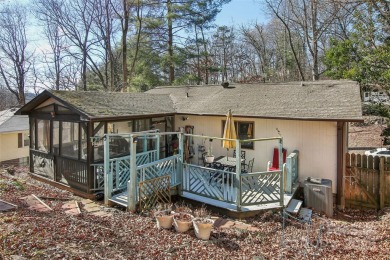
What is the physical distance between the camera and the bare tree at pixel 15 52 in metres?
28.5

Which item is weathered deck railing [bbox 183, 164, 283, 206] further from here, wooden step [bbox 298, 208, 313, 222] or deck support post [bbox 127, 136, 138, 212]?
deck support post [bbox 127, 136, 138, 212]

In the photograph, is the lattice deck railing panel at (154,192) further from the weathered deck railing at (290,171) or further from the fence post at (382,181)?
the fence post at (382,181)

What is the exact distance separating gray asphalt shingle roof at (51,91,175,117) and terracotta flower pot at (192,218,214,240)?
4639 mm

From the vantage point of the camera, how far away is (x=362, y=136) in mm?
19234

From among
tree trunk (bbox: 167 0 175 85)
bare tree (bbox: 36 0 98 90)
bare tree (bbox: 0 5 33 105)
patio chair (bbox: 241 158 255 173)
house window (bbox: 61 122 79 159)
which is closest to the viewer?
house window (bbox: 61 122 79 159)

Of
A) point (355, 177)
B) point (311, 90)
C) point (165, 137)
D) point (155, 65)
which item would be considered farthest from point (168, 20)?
point (355, 177)

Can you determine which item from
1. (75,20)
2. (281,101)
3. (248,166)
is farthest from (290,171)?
(75,20)

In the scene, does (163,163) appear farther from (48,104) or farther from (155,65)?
(155,65)

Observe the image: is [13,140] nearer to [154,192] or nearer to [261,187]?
[154,192]

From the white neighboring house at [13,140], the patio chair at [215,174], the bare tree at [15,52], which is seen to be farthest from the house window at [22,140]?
the patio chair at [215,174]

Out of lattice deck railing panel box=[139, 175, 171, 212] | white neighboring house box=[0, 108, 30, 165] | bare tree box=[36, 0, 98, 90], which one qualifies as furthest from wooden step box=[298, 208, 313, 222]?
bare tree box=[36, 0, 98, 90]

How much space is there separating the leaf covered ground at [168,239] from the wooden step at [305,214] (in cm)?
22

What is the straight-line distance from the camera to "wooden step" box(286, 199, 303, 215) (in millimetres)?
7543

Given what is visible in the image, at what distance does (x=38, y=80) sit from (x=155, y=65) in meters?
16.3
